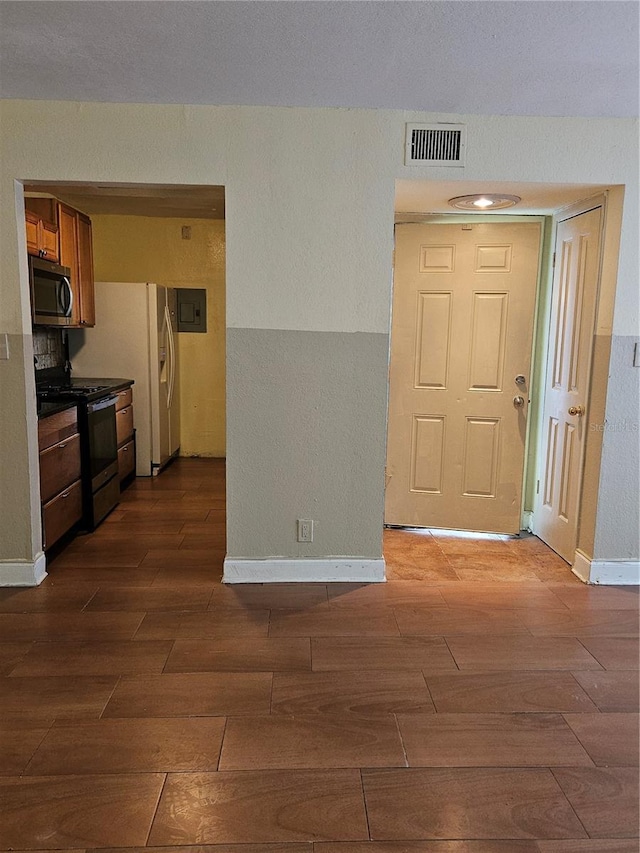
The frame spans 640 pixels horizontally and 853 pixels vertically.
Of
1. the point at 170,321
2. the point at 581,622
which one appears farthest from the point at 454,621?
the point at 170,321

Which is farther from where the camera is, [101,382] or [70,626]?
[101,382]

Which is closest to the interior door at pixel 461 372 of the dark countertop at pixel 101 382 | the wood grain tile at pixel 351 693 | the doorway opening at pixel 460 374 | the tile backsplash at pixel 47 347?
the doorway opening at pixel 460 374

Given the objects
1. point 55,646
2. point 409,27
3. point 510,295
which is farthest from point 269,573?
point 409,27

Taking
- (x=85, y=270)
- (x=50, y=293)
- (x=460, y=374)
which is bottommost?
(x=460, y=374)

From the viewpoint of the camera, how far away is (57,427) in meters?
3.41

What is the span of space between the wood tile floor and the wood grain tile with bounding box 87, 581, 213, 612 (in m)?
0.01

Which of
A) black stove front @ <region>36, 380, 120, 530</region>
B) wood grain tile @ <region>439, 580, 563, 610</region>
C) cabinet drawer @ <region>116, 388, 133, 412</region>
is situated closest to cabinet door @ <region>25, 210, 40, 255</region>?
black stove front @ <region>36, 380, 120, 530</region>

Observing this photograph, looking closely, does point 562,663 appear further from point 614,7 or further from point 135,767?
point 614,7

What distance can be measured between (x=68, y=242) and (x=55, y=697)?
3353 mm

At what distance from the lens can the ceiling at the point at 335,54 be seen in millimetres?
1938

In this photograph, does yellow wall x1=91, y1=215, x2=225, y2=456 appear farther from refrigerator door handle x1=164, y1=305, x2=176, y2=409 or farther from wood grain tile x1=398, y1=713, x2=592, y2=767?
wood grain tile x1=398, y1=713, x2=592, y2=767

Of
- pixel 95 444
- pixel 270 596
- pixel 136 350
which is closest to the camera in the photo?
pixel 270 596

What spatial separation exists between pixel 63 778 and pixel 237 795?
1.75 ft

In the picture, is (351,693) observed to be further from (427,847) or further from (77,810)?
(77,810)
